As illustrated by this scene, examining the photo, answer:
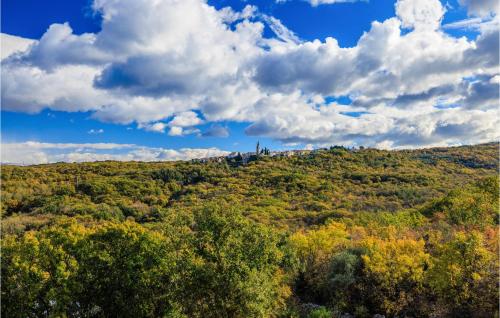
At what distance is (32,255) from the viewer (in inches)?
955

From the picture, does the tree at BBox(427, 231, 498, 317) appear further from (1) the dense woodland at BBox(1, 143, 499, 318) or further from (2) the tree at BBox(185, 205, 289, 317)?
(2) the tree at BBox(185, 205, 289, 317)

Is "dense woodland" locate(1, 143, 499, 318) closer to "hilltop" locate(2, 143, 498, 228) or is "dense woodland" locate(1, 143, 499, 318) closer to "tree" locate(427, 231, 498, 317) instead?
"tree" locate(427, 231, 498, 317)

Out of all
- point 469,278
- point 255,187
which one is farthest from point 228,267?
point 255,187

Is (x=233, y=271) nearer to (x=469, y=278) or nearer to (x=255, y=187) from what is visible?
(x=469, y=278)

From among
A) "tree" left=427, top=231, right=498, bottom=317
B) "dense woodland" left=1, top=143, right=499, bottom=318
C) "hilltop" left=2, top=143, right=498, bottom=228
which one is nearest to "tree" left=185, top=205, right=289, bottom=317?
"dense woodland" left=1, top=143, right=499, bottom=318

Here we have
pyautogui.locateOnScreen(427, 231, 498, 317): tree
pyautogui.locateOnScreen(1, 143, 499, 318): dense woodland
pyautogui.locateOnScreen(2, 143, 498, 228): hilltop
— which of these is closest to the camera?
pyautogui.locateOnScreen(1, 143, 499, 318): dense woodland

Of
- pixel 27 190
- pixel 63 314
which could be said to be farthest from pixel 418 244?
pixel 27 190

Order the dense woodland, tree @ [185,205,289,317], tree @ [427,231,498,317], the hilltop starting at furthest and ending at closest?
the hilltop → tree @ [427,231,498,317] → the dense woodland → tree @ [185,205,289,317]

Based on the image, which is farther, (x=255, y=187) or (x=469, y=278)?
(x=255, y=187)

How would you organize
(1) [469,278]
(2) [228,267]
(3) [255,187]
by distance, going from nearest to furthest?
1. (2) [228,267]
2. (1) [469,278]
3. (3) [255,187]

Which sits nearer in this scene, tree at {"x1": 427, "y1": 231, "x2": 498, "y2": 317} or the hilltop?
tree at {"x1": 427, "y1": 231, "x2": 498, "y2": 317}

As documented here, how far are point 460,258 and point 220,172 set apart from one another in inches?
4870

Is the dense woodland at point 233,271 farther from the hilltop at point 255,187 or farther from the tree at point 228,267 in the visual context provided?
the hilltop at point 255,187

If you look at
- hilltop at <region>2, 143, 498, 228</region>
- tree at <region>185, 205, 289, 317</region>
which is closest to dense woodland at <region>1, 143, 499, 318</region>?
tree at <region>185, 205, 289, 317</region>
